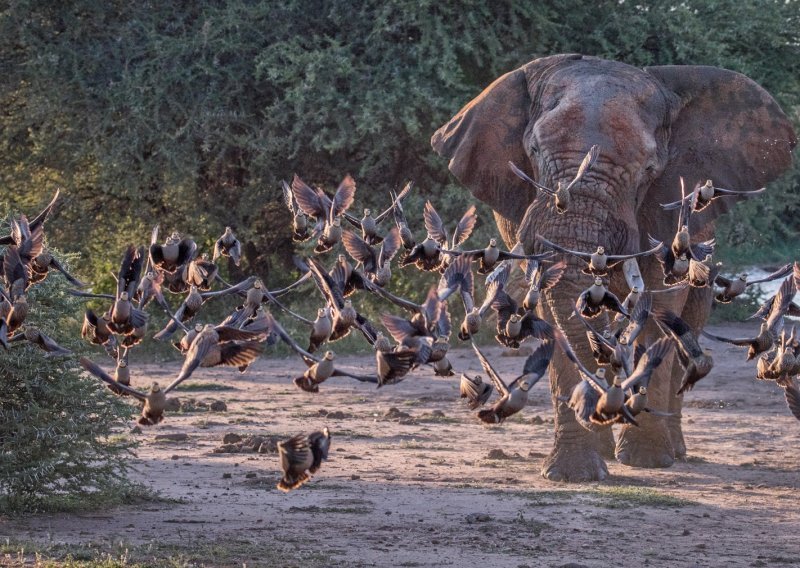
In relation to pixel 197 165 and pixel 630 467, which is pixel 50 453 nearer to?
pixel 630 467

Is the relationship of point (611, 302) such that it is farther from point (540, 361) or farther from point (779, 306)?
point (779, 306)

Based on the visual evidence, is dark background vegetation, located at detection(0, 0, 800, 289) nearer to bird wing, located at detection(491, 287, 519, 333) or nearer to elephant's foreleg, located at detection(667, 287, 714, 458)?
elephant's foreleg, located at detection(667, 287, 714, 458)

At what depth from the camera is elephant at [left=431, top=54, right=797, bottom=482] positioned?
9547mm

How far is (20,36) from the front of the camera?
1909 centimetres

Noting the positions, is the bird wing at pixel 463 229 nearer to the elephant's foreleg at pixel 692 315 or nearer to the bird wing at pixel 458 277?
the bird wing at pixel 458 277

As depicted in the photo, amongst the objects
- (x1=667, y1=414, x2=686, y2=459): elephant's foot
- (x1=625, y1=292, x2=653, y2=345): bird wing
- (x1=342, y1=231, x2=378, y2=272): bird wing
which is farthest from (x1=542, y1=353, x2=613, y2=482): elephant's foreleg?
(x1=625, y1=292, x2=653, y2=345): bird wing

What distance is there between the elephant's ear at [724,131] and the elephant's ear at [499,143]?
0.92 metres

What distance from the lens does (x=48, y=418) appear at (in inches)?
321

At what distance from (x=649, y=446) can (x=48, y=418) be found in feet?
14.7

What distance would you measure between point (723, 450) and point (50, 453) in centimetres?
588

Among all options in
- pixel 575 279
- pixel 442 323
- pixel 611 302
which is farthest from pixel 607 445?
pixel 442 323

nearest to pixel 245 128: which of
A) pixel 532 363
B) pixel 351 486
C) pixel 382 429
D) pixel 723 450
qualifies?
pixel 382 429

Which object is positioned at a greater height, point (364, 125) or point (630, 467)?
point (364, 125)

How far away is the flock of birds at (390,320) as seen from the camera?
486 centimetres
